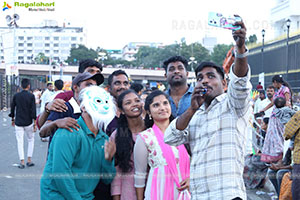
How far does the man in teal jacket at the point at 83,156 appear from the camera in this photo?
3.20m

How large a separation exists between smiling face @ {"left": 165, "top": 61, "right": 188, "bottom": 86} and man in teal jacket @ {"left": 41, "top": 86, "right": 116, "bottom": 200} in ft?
5.26

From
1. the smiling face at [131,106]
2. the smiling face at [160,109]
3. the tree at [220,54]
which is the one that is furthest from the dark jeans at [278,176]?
the tree at [220,54]

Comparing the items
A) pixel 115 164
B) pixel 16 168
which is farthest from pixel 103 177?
pixel 16 168

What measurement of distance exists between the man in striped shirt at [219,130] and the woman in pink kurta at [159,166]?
509 millimetres

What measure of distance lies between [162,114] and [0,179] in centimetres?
547

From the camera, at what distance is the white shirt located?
2.91 metres

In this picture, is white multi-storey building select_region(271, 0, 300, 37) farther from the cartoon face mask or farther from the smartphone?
the smartphone

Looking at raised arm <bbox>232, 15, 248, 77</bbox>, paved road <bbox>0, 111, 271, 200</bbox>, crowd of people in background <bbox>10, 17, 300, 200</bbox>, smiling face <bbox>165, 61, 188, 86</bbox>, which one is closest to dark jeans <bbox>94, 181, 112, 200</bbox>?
crowd of people in background <bbox>10, 17, 300, 200</bbox>

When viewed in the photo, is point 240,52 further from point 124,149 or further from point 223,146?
point 124,149

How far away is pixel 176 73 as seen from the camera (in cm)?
512

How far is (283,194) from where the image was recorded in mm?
6008

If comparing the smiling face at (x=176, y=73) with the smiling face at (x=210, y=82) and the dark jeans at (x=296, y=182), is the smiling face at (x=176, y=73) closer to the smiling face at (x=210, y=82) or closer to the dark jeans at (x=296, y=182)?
the smiling face at (x=210, y=82)

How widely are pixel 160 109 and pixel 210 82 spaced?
0.89 meters

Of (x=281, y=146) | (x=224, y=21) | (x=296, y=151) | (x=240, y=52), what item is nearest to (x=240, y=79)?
(x=240, y=52)
